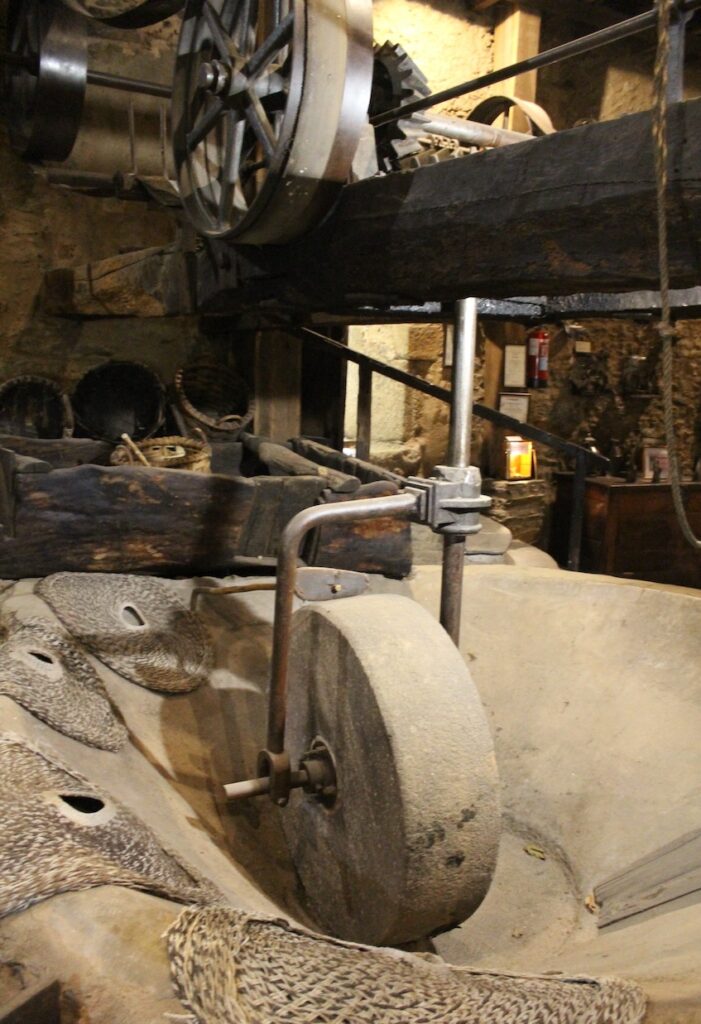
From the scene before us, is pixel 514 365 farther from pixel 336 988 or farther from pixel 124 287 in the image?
pixel 336 988

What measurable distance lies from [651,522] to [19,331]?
4537mm

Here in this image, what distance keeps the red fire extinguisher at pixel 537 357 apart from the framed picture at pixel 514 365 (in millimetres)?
81

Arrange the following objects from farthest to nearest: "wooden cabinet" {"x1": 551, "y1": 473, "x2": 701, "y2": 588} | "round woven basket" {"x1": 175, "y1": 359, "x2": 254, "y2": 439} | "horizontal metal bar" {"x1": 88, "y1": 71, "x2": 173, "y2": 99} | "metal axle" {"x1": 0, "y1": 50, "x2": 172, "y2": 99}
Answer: "wooden cabinet" {"x1": 551, "y1": 473, "x2": 701, "y2": 588}, "round woven basket" {"x1": 175, "y1": 359, "x2": 254, "y2": 439}, "horizontal metal bar" {"x1": 88, "y1": 71, "x2": 173, "y2": 99}, "metal axle" {"x1": 0, "y1": 50, "x2": 172, "y2": 99}

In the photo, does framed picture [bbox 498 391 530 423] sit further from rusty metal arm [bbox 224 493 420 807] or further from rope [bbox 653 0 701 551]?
rope [bbox 653 0 701 551]

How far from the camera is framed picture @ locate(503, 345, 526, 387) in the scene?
669 centimetres

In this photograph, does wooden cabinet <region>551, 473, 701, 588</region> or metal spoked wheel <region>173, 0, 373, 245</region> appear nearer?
metal spoked wheel <region>173, 0, 373, 245</region>

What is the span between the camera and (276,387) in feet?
17.1

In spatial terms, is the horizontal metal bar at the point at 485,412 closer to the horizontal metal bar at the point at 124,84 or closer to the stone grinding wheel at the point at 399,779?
the horizontal metal bar at the point at 124,84

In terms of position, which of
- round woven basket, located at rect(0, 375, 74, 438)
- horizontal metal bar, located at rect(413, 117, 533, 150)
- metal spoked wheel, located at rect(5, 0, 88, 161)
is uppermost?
metal spoked wheel, located at rect(5, 0, 88, 161)

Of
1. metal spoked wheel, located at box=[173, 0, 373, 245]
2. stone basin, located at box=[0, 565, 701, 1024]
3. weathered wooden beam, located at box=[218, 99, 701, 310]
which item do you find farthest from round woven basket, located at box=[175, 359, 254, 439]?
weathered wooden beam, located at box=[218, 99, 701, 310]

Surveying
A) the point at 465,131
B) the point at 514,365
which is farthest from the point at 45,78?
the point at 514,365

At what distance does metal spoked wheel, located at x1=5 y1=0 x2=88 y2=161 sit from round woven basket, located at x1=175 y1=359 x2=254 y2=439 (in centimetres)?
145

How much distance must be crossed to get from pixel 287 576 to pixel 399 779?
649mm

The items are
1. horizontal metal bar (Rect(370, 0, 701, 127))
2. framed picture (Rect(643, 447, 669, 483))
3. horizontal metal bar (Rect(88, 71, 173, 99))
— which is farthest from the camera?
framed picture (Rect(643, 447, 669, 483))
